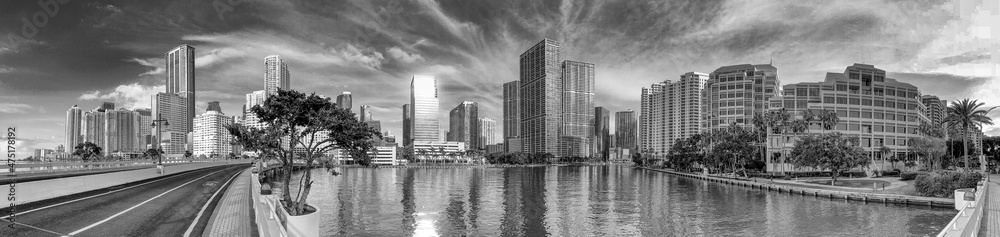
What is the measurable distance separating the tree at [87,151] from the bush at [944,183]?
160345 mm

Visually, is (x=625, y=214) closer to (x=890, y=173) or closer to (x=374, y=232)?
(x=374, y=232)

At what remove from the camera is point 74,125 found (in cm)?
9769

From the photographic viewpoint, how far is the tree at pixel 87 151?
11406cm

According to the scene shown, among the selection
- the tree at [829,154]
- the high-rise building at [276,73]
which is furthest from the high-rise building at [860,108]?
the high-rise building at [276,73]

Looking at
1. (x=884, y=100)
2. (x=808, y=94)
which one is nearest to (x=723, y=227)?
(x=808, y=94)

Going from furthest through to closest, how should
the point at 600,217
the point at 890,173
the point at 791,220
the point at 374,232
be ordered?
1. the point at 890,173
2. the point at 600,217
3. the point at 791,220
4. the point at 374,232

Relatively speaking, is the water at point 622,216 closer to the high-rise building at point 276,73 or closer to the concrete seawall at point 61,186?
the concrete seawall at point 61,186

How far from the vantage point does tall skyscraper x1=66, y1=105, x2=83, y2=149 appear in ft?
305

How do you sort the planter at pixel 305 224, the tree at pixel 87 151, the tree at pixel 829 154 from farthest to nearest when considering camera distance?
the tree at pixel 87 151, the tree at pixel 829 154, the planter at pixel 305 224

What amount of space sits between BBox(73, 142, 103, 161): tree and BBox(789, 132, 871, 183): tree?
156 m

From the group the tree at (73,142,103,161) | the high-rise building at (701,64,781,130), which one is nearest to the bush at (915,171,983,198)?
the high-rise building at (701,64,781,130)

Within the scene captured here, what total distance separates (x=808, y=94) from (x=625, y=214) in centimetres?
10432

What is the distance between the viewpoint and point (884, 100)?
435 feet

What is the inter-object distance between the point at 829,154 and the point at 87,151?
15799 cm
